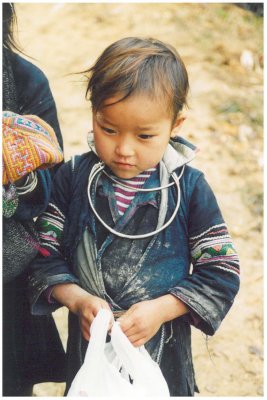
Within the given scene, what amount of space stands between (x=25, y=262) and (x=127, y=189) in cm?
34

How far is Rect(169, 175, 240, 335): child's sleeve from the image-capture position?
1.46 m

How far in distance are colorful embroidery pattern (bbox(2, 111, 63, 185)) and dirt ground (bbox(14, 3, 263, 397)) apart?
829mm

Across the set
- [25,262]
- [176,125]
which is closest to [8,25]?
[176,125]

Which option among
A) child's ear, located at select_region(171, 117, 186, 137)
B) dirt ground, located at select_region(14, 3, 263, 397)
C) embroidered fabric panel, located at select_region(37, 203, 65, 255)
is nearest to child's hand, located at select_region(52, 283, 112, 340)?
embroidered fabric panel, located at select_region(37, 203, 65, 255)

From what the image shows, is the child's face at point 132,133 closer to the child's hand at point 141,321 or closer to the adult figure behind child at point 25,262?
the adult figure behind child at point 25,262

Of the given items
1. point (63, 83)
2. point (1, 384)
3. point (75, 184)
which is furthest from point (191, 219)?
point (63, 83)

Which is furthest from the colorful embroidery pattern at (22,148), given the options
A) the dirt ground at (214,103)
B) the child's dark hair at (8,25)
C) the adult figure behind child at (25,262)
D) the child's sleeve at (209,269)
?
the dirt ground at (214,103)

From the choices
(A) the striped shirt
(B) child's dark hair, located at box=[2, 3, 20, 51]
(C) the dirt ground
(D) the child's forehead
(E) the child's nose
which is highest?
(B) child's dark hair, located at box=[2, 3, 20, 51]

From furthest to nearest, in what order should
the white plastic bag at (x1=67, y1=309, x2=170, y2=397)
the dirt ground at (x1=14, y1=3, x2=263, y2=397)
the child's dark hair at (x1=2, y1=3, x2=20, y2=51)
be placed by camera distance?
the dirt ground at (x1=14, y1=3, x2=263, y2=397) < the child's dark hair at (x1=2, y1=3, x2=20, y2=51) < the white plastic bag at (x1=67, y1=309, x2=170, y2=397)

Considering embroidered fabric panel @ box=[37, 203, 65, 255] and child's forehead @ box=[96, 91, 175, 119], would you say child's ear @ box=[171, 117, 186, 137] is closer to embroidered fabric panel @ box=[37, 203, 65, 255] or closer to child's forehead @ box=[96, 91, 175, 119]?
child's forehead @ box=[96, 91, 175, 119]

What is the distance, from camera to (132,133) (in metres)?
1.38

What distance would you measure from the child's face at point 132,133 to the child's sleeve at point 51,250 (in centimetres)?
18

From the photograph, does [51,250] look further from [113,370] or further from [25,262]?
[113,370]

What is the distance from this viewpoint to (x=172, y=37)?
18.1 feet
